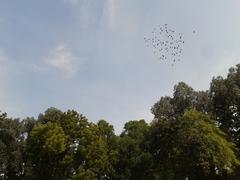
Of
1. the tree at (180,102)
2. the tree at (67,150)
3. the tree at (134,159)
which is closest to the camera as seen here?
the tree at (67,150)

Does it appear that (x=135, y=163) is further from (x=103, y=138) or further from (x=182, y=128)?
(x=182, y=128)

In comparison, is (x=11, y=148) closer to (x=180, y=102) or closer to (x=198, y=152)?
(x=180, y=102)

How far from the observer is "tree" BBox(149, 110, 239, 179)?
4956 cm

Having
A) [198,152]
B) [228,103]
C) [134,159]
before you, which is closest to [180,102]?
[228,103]

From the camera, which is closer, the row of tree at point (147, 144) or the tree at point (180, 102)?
the row of tree at point (147, 144)

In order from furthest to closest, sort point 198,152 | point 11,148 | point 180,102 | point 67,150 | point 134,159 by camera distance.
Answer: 1. point 11,148
2. point 180,102
3. point 134,159
4. point 67,150
5. point 198,152

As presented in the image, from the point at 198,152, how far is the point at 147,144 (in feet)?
37.4

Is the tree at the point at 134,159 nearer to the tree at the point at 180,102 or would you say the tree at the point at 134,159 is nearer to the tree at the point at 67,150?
the tree at the point at 67,150

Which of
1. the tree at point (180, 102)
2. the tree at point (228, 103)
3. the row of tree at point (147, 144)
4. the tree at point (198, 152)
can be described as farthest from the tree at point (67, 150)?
the tree at point (228, 103)

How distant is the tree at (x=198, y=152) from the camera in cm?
4956

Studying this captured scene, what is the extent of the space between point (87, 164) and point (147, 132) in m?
9.40

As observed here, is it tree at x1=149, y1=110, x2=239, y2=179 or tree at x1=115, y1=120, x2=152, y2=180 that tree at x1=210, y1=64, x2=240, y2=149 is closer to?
tree at x1=149, y1=110, x2=239, y2=179

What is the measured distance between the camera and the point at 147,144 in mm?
59969

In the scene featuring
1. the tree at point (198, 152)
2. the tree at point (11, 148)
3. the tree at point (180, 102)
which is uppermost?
the tree at point (180, 102)
